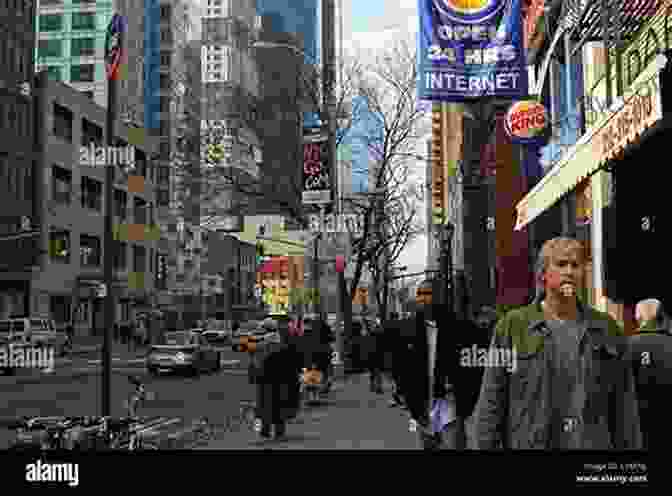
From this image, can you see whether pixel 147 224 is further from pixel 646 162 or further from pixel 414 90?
pixel 646 162

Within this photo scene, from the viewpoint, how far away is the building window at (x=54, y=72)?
554 centimetres

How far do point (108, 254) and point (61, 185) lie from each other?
580 millimetres

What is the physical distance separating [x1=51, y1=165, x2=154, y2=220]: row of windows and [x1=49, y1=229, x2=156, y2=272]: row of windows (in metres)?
0.20

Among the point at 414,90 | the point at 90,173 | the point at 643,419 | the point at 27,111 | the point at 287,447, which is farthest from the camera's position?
the point at 414,90

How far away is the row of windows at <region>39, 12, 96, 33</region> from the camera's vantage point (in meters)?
5.59

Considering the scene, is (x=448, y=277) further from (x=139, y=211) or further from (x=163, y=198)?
(x=139, y=211)

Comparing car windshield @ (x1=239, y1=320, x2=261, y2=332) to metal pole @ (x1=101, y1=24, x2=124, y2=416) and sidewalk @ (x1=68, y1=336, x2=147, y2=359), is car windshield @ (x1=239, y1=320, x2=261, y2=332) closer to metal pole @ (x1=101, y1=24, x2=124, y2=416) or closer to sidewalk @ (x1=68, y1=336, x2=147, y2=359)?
sidewalk @ (x1=68, y1=336, x2=147, y2=359)

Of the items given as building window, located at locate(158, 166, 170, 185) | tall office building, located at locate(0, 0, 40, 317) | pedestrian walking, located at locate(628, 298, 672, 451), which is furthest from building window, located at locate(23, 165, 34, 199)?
pedestrian walking, located at locate(628, 298, 672, 451)

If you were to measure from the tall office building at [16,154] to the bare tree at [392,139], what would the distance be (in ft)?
8.39

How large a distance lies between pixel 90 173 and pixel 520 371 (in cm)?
354

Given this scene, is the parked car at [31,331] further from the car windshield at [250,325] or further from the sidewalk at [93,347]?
the car windshield at [250,325]

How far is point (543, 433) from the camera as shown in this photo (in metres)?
3.90

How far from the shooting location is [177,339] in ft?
32.0

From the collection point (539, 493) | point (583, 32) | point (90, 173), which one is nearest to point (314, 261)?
point (583, 32)
